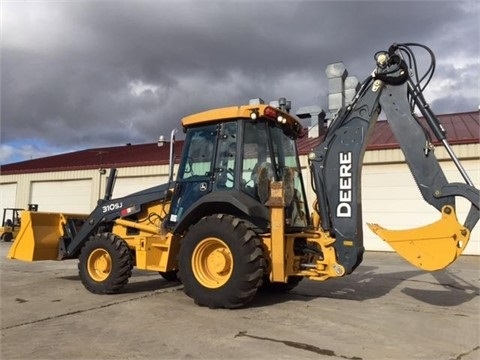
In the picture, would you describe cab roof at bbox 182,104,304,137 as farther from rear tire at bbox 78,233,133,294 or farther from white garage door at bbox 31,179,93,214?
white garage door at bbox 31,179,93,214

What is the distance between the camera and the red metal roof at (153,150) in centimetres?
1670

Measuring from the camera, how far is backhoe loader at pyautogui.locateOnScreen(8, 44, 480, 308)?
599cm

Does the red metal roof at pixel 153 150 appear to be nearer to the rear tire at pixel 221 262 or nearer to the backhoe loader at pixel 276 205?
the backhoe loader at pixel 276 205

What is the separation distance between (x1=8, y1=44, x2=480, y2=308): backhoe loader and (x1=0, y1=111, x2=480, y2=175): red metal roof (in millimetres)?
4468

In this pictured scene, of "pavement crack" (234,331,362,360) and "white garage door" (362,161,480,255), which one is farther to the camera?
"white garage door" (362,161,480,255)

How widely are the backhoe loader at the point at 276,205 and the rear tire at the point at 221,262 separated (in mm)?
13

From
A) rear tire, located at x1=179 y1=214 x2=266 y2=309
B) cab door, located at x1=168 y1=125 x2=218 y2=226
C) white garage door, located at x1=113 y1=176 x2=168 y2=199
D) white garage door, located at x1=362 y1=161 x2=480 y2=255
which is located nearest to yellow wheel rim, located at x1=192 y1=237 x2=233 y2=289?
rear tire, located at x1=179 y1=214 x2=266 y2=309

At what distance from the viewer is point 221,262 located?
20.4 feet

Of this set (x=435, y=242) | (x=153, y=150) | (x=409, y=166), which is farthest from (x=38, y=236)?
(x=153, y=150)

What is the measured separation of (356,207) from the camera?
6.32m

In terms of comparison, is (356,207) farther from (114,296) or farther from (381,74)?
(114,296)

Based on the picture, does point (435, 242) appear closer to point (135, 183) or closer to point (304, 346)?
point (304, 346)

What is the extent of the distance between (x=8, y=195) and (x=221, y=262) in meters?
23.7

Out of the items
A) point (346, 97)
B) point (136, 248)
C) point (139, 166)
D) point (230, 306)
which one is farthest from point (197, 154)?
point (346, 97)
